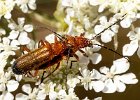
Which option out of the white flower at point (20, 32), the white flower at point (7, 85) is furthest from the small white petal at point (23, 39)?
the white flower at point (7, 85)

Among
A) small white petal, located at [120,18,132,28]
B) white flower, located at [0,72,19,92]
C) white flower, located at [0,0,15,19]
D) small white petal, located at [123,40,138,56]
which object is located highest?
white flower, located at [0,0,15,19]

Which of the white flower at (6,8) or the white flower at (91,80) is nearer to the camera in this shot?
the white flower at (91,80)

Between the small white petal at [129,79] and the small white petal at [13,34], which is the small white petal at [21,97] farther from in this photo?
the small white petal at [129,79]

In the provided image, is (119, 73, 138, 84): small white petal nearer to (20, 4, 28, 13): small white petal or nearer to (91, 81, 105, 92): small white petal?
(91, 81, 105, 92): small white petal

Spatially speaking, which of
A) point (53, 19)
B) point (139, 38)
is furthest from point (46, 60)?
point (53, 19)

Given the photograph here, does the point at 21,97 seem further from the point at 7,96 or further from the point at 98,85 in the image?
the point at 98,85

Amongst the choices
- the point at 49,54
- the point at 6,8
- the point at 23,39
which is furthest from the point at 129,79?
the point at 6,8

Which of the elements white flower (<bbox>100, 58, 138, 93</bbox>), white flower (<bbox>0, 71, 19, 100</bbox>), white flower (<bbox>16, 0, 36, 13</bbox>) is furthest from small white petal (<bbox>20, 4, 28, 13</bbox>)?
white flower (<bbox>100, 58, 138, 93</bbox>)
